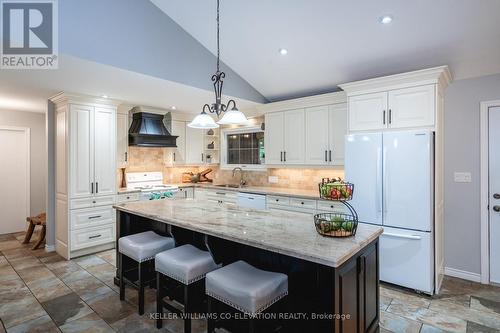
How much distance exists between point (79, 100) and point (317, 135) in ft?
11.9

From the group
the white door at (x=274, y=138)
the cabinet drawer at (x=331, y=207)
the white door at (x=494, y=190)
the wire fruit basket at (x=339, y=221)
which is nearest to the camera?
the wire fruit basket at (x=339, y=221)

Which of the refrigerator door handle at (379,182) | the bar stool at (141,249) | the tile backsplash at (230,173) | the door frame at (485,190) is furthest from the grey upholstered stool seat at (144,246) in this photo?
the door frame at (485,190)

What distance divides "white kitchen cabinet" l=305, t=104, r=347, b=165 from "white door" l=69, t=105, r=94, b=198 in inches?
133

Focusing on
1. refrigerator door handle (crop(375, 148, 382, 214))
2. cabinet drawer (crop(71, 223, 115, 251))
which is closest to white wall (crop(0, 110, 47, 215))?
cabinet drawer (crop(71, 223, 115, 251))

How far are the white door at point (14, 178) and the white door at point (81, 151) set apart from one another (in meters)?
2.52

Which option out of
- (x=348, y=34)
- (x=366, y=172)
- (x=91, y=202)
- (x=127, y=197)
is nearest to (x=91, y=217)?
(x=91, y=202)

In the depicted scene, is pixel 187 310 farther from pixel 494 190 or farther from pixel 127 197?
pixel 494 190

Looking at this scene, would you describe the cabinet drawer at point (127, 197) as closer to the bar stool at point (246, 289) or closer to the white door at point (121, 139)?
the white door at point (121, 139)

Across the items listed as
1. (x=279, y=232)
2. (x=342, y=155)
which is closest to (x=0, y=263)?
(x=279, y=232)

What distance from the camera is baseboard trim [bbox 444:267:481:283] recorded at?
3389 mm

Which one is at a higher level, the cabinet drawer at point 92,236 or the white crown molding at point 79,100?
the white crown molding at point 79,100

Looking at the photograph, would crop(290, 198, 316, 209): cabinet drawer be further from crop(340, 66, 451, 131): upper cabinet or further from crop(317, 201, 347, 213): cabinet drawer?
crop(340, 66, 451, 131): upper cabinet

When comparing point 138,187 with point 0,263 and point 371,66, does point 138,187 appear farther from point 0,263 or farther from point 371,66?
point 371,66

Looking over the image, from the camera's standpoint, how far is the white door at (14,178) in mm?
5551
